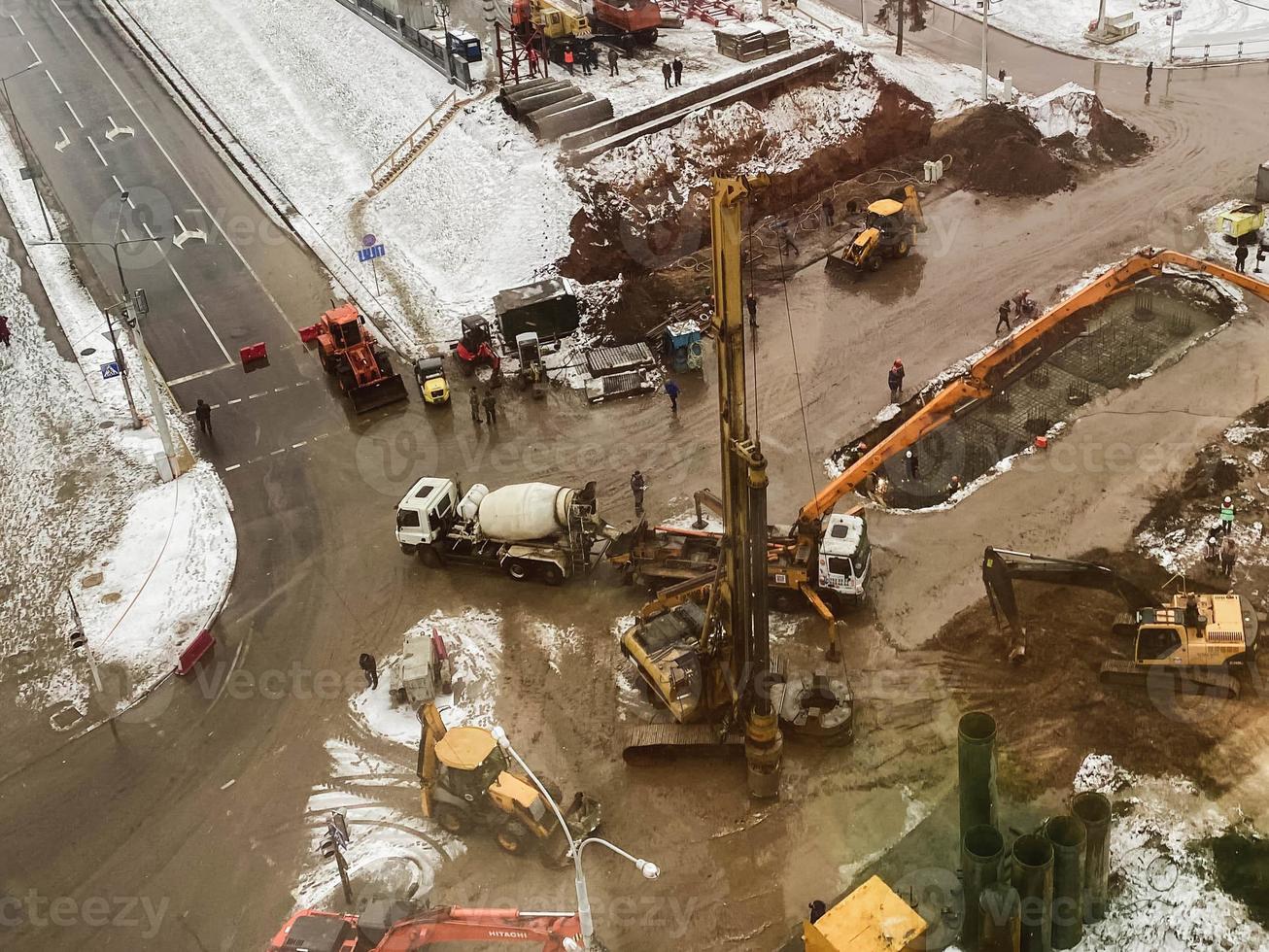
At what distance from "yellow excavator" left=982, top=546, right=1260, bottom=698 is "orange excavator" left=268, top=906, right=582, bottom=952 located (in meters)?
12.7

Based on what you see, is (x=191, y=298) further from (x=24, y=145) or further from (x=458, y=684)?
(x=458, y=684)

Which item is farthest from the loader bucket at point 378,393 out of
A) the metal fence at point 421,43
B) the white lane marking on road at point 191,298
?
the metal fence at point 421,43

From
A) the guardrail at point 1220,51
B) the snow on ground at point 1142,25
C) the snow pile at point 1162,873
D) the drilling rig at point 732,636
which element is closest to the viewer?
the snow pile at point 1162,873

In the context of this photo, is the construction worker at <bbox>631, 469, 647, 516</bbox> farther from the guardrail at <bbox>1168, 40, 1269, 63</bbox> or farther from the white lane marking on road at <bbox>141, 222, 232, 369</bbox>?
the guardrail at <bbox>1168, 40, 1269, 63</bbox>

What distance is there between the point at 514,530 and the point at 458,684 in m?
4.65

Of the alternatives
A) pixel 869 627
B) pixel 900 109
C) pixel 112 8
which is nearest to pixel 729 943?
pixel 869 627

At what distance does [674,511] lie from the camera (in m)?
34.6

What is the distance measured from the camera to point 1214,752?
2553 centimetres

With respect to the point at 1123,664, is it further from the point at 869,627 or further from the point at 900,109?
the point at 900,109

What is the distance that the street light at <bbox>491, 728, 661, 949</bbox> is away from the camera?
1833 cm

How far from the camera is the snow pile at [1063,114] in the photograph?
52.2 meters

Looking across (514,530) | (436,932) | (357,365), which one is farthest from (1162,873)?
(357,365)

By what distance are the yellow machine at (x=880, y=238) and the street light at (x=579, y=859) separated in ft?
80.1

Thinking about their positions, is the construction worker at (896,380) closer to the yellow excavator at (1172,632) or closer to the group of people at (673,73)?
the yellow excavator at (1172,632)
